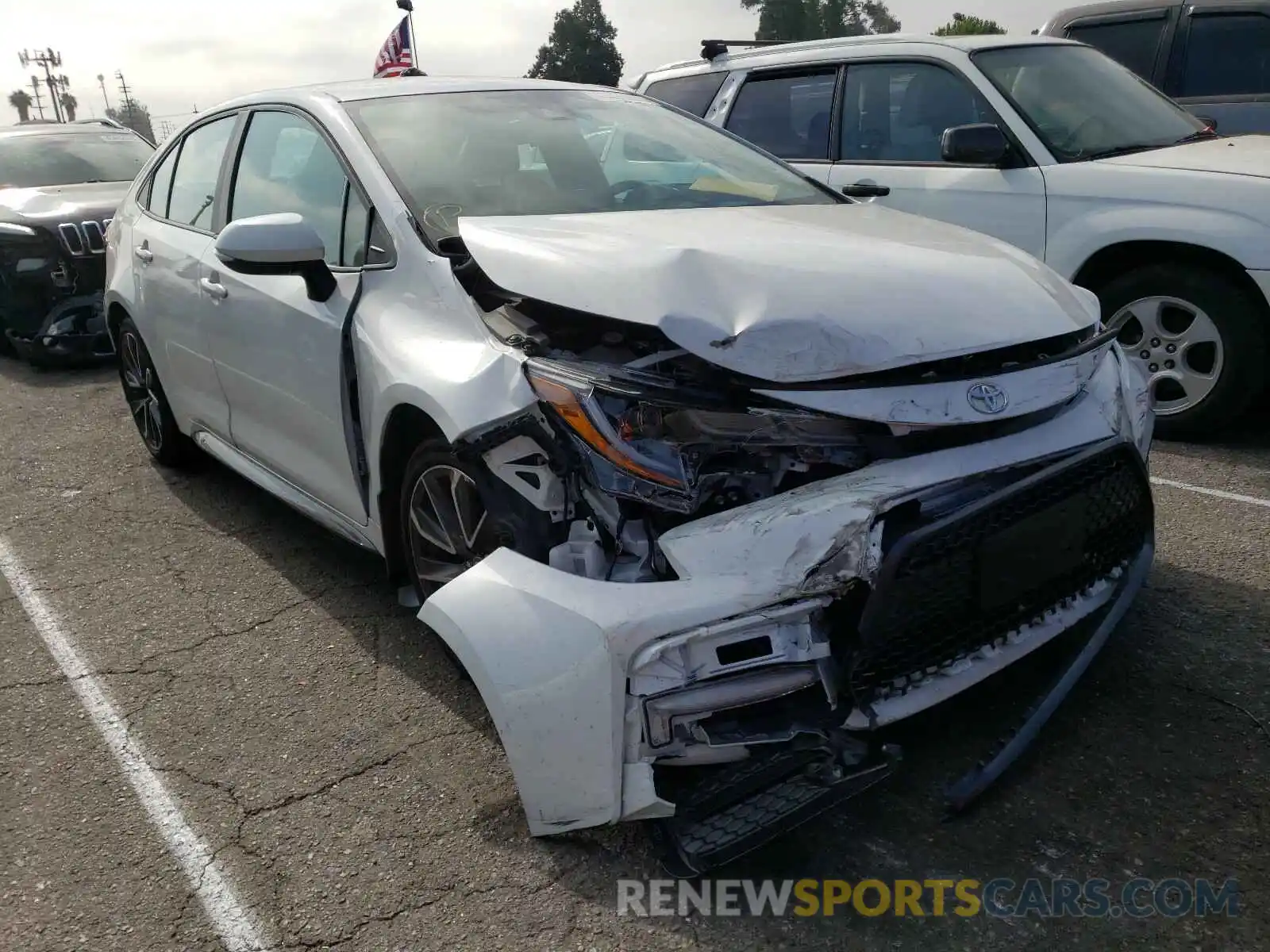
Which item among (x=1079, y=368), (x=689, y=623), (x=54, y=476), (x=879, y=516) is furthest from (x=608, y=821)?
(x=54, y=476)

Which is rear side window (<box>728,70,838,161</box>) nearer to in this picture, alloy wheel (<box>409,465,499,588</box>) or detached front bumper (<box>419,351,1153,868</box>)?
alloy wheel (<box>409,465,499,588</box>)

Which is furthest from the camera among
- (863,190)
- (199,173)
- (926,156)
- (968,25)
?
(968,25)

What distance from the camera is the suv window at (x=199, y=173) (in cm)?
420

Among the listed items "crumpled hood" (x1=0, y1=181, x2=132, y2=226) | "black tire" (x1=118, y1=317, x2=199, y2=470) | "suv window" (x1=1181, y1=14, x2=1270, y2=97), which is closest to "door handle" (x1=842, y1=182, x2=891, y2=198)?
"black tire" (x1=118, y1=317, x2=199, y2=470)

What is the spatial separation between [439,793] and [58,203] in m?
6.83

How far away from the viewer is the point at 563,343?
8.47 ft

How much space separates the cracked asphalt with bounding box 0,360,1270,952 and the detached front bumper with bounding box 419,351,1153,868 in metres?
0.18

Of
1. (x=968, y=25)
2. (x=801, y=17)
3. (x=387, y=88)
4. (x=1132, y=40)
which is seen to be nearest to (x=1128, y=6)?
(x=1132, y=40)

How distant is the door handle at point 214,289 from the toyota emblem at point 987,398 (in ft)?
8.46

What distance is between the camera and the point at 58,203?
7.71 metres

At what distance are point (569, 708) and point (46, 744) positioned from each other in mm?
1703

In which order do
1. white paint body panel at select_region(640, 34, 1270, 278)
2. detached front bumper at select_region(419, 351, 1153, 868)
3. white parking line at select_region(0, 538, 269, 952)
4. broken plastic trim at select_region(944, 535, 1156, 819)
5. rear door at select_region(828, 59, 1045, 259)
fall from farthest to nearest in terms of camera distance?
rear door at select_region(828, 59, 1045, 259), white paint body panel at select_region(640, 34, 1270, 278), broken plastic trim at select_region(944, 535, 1156, 819), white parking line at select_region(0, 538, 269, 952), detached front bumper at select_region(419, 351, 1153, 868)

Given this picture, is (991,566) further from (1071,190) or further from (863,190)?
(1071,190)

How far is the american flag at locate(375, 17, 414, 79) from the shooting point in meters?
12.2
